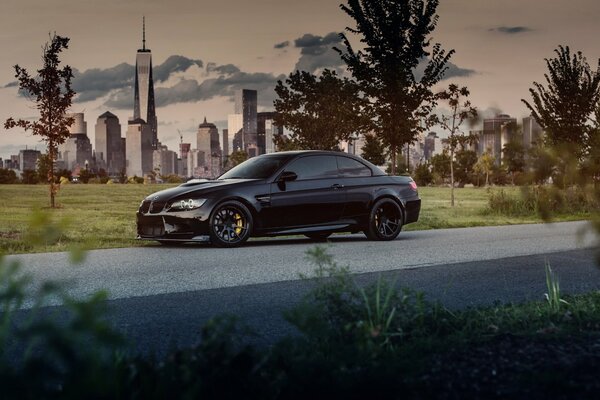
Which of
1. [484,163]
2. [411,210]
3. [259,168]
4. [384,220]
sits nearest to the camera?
[259,168]

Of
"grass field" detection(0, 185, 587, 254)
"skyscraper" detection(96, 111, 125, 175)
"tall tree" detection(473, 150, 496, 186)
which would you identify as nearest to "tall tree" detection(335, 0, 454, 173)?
"grass field" detection(0, 185, 587, 254)

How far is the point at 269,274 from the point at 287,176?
4.00 m

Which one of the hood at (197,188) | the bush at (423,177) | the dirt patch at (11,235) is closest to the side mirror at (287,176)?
the hood at (197,188)

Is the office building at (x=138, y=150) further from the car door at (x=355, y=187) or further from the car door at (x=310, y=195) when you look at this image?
the car door at (x=310, y=195)

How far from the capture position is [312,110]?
94.7 feet

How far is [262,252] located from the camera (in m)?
11.7

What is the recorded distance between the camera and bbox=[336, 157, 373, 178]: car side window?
1366 centimetres

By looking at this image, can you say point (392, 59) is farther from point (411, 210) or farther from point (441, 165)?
point (441, 165)

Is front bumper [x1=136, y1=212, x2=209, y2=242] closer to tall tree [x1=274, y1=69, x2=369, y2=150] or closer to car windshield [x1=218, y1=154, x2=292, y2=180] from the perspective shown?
car windshield [x1=218, y1=154, x2=292, y2=180]

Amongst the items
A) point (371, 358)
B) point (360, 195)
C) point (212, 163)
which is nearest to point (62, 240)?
point (360, 195)

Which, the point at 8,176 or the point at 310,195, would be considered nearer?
the point at 310,195

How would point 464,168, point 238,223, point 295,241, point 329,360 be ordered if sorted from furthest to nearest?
1. point 464,168
2. point 295,241
3. point 238,223
4. point 329,360

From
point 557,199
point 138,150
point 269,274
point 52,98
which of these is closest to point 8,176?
point 52,98

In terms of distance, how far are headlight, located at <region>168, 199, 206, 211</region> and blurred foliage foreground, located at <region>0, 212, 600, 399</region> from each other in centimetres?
727
